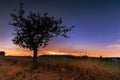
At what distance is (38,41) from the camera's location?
69.7 feet

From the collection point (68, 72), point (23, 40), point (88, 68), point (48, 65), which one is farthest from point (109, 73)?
point (23, 40)

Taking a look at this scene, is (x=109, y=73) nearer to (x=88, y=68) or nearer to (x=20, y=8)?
(x=88, y=68)

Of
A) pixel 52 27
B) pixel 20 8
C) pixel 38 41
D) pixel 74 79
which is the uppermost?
pixel 20 8

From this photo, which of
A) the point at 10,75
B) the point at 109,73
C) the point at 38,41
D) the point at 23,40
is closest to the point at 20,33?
the point at 23,40

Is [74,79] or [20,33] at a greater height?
[20,33]

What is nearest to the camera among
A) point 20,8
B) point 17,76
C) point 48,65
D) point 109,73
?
point 109,73

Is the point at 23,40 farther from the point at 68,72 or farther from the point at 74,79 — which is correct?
the point at 74,79

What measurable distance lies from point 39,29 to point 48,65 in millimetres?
3489

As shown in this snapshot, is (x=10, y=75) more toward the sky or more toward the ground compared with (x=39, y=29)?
more toward the ground

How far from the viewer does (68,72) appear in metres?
17.0

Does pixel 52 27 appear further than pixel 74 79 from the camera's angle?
Yes

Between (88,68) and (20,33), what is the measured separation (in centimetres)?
849

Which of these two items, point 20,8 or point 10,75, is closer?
point 10,75

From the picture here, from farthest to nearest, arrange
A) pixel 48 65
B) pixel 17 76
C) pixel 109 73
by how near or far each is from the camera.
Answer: pixel 48 65
pixel 17 76
pixel 109 73
